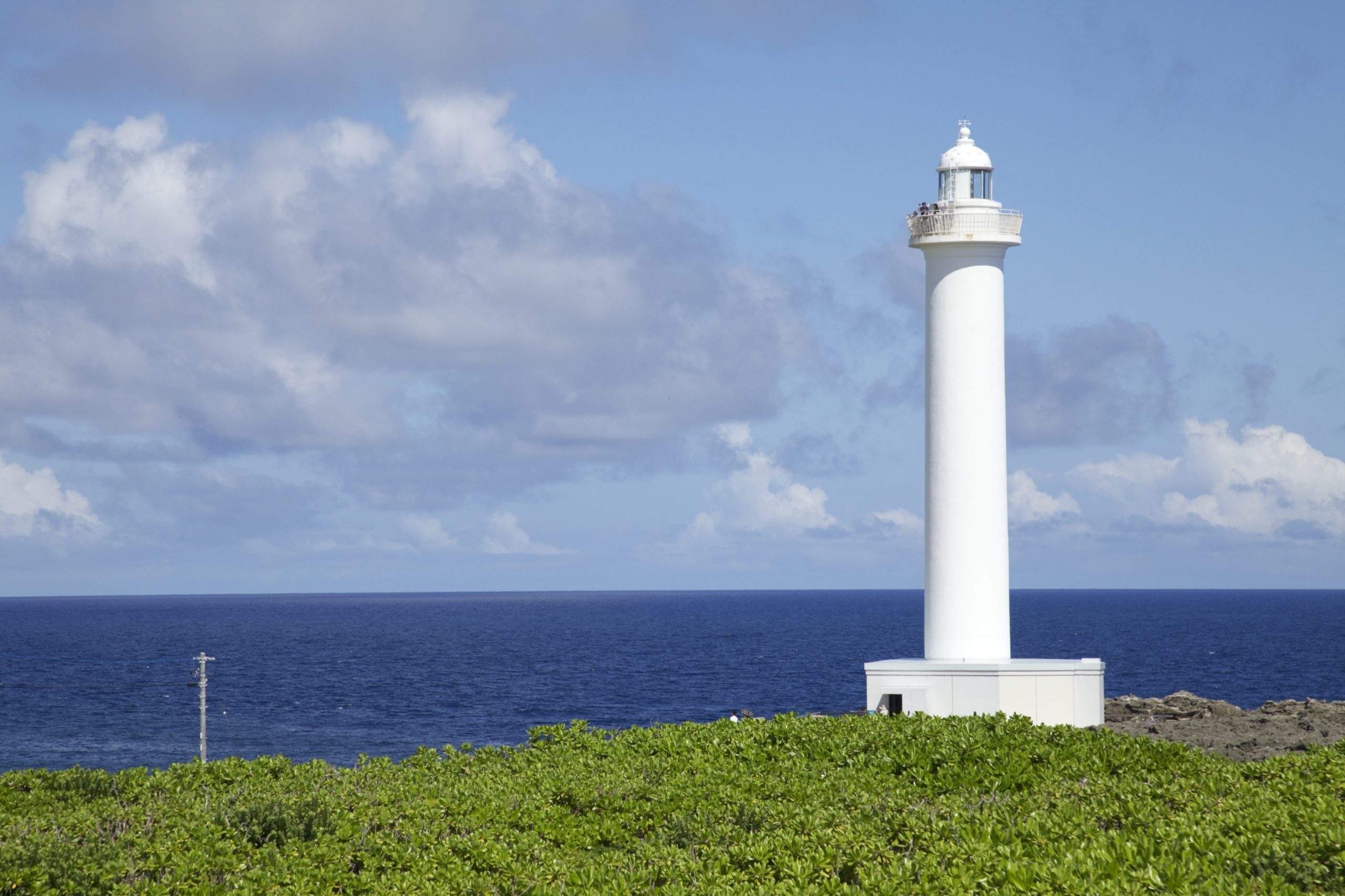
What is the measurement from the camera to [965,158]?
3109 centimetres

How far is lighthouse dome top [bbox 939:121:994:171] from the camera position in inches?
1221

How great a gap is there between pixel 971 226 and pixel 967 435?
5.06 m

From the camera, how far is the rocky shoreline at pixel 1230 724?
25.4 metres

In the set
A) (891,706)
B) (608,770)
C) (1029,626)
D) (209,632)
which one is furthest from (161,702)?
(1029,626)

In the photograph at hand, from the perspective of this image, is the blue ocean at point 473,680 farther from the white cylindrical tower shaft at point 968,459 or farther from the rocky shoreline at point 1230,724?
the rocky shoreline at point 1230,724

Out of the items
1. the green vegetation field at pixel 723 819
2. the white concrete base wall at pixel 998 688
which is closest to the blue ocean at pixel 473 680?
the white concrete base wall at pixel 998 688

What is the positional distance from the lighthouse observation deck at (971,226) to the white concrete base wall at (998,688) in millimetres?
10133

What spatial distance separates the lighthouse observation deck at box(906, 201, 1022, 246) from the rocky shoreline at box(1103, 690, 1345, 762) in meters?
11.8

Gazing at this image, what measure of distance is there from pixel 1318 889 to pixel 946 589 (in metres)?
19.4

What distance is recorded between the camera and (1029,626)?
172m

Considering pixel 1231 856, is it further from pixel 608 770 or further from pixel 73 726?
pixel 73 726

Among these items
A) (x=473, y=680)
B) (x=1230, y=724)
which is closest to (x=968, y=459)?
(x=1230, y=724)

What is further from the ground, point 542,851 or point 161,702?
point 542,851

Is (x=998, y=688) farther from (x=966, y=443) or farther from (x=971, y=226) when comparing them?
(x=971, y=226)
